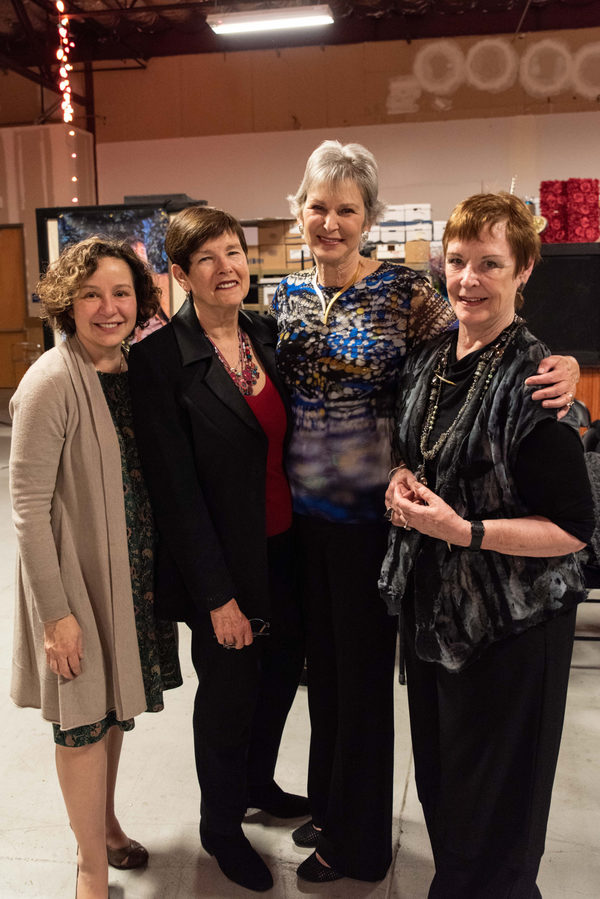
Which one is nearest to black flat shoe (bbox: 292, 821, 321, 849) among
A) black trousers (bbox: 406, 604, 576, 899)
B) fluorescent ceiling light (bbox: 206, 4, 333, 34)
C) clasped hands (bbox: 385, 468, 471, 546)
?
black trousers (bbox: 406, 604, 576, 899)

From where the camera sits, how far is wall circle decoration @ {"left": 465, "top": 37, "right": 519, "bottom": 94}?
10.1 m

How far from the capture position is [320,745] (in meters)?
1.97

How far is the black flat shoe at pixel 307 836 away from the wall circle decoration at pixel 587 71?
10448mm

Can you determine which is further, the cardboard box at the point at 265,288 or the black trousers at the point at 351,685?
the cardboard box at the point at 265,288

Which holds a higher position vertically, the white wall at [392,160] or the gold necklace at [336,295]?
the white wall at [392,160]

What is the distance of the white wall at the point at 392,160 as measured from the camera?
10023mm

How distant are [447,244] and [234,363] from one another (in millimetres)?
590

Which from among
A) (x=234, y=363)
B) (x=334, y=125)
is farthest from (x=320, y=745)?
(x=334, y=125)

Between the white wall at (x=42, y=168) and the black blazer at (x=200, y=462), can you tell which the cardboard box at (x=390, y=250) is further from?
the white wall at (x=42, y=168)

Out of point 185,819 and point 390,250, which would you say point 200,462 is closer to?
point 185,819

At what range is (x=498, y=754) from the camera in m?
1.47

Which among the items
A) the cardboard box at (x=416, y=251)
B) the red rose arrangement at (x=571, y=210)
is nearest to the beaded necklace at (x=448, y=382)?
the red rose arrangement at (x=571, y=210)

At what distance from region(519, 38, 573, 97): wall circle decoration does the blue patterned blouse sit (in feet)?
32.5

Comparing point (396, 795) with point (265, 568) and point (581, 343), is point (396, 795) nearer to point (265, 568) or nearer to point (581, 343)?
A: point (265, 568)
